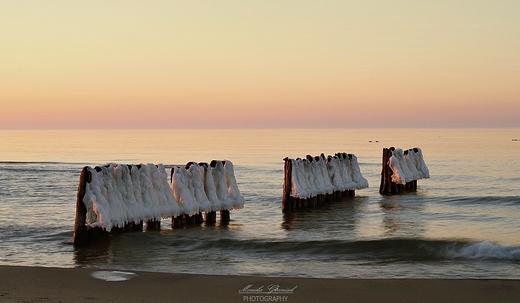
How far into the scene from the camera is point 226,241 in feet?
58.2

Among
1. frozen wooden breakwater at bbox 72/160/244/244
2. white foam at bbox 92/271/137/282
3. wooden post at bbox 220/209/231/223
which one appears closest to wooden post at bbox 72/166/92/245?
frozen wooden breakwater at bbox 72/160/244/244

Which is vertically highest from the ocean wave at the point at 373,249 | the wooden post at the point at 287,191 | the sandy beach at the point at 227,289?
the wooden post at the point at 287,191

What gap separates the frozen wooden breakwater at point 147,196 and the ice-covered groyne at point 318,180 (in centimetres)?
345

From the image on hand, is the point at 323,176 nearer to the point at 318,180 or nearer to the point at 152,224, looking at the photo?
the point at 318,180

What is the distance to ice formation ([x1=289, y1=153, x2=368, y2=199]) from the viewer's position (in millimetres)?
24250

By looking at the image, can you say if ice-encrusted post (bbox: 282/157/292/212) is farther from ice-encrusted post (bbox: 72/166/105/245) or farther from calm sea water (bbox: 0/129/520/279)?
ice-encrusted post (bbox: 72/166/105/245)

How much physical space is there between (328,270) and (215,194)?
704 cm

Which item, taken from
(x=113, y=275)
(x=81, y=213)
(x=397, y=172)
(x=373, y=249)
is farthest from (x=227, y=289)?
(x=397, y=172)

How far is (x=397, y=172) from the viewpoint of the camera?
30.4 m

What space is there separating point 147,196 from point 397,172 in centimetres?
1539

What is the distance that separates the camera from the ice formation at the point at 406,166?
3045 centimetres

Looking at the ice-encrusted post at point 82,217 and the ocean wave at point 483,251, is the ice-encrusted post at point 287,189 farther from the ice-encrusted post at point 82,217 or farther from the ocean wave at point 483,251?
the ice-encrusted post at point 82,217

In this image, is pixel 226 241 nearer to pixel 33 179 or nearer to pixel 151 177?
pixel 151 177

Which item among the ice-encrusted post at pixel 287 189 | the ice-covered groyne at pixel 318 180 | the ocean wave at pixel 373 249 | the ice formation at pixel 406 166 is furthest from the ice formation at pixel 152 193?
the ice formation at pixel 406 166
